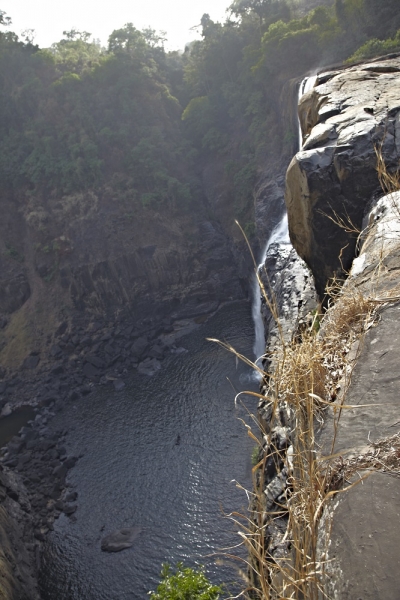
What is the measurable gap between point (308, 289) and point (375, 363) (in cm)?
983

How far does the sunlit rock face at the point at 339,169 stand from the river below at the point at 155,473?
701 centimetres

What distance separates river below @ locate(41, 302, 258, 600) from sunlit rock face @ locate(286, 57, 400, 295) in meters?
7.01

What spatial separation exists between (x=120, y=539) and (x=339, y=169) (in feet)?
51.5

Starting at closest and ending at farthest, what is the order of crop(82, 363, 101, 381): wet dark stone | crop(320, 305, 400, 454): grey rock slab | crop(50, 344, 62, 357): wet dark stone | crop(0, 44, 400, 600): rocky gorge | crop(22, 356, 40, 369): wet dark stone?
crop(320, 305, 400, 454): grey rock slab → crop(0, 44, 400, 600): rocky gorge → crop(82, 363, 101, 381): wet dark stone → crop(22, 356, 40, 369): wet dark stone → crop(50, 344, 62, 357): wet dark stone

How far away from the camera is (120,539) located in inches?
709

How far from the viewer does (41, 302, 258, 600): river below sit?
1684 cm

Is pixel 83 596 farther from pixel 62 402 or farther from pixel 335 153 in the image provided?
pixel 335 153

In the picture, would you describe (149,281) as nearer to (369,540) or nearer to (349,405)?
(349,405)

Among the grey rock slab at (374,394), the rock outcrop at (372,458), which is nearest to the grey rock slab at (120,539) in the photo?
the rock outcrop at (372,458)

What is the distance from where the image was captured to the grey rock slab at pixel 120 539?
17.7m

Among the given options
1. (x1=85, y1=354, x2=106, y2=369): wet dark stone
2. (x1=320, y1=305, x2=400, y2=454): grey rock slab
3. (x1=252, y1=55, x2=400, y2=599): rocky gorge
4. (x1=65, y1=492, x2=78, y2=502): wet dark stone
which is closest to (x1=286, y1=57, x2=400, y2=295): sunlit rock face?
(x1=252, y1=55, x2=400, y2=599): rocky gorge

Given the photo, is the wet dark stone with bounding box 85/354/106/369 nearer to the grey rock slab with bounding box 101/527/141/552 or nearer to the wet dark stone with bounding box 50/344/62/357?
the wet dark stone with bounding box 50/344/62/357

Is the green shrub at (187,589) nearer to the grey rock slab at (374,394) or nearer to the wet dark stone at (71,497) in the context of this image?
the grey rock slab at (374,394)

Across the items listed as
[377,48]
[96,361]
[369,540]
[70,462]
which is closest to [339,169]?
[369,540]
